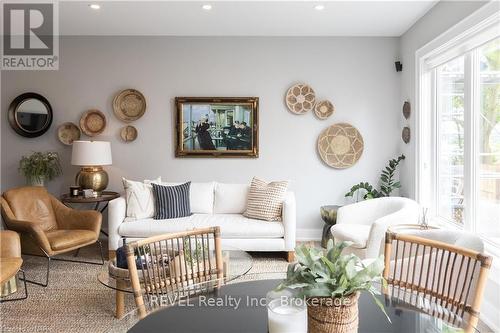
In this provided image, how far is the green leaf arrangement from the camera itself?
1.05 metres

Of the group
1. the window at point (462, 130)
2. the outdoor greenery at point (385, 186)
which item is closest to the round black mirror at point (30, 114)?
the outdoor greenery at point (385, 186)

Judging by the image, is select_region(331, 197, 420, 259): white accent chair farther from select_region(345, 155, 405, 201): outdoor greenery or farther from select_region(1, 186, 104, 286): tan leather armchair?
select_region(1, 186, 104, 286): tan leather armchair

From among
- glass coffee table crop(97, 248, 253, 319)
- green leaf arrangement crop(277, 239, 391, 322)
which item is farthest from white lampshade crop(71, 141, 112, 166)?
green leaf arrangement crop(277, 239, 391, 322)

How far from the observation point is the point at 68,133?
494 centimetres

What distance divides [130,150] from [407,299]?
13.7 feet

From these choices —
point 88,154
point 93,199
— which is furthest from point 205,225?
point 88,154

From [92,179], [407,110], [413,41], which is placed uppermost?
[413,41]

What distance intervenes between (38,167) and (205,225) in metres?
2.35

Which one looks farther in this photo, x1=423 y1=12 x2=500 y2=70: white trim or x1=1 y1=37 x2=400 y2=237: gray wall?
x1=1 y1=37 x2=400 y2=237: gray wall

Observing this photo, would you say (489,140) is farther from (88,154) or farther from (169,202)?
(88,154)

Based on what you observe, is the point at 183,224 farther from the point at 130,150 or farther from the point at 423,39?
the point at 423,39

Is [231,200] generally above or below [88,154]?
below

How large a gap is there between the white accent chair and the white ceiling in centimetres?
202

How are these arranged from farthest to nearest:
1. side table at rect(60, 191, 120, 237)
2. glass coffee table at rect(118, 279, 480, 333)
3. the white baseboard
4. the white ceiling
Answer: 1. the white baseboard
2. side table at rect(60, 191, 120, 237)
3. the white ceiling
4. glass coffee table at rect(118, 279, 480, 333)
